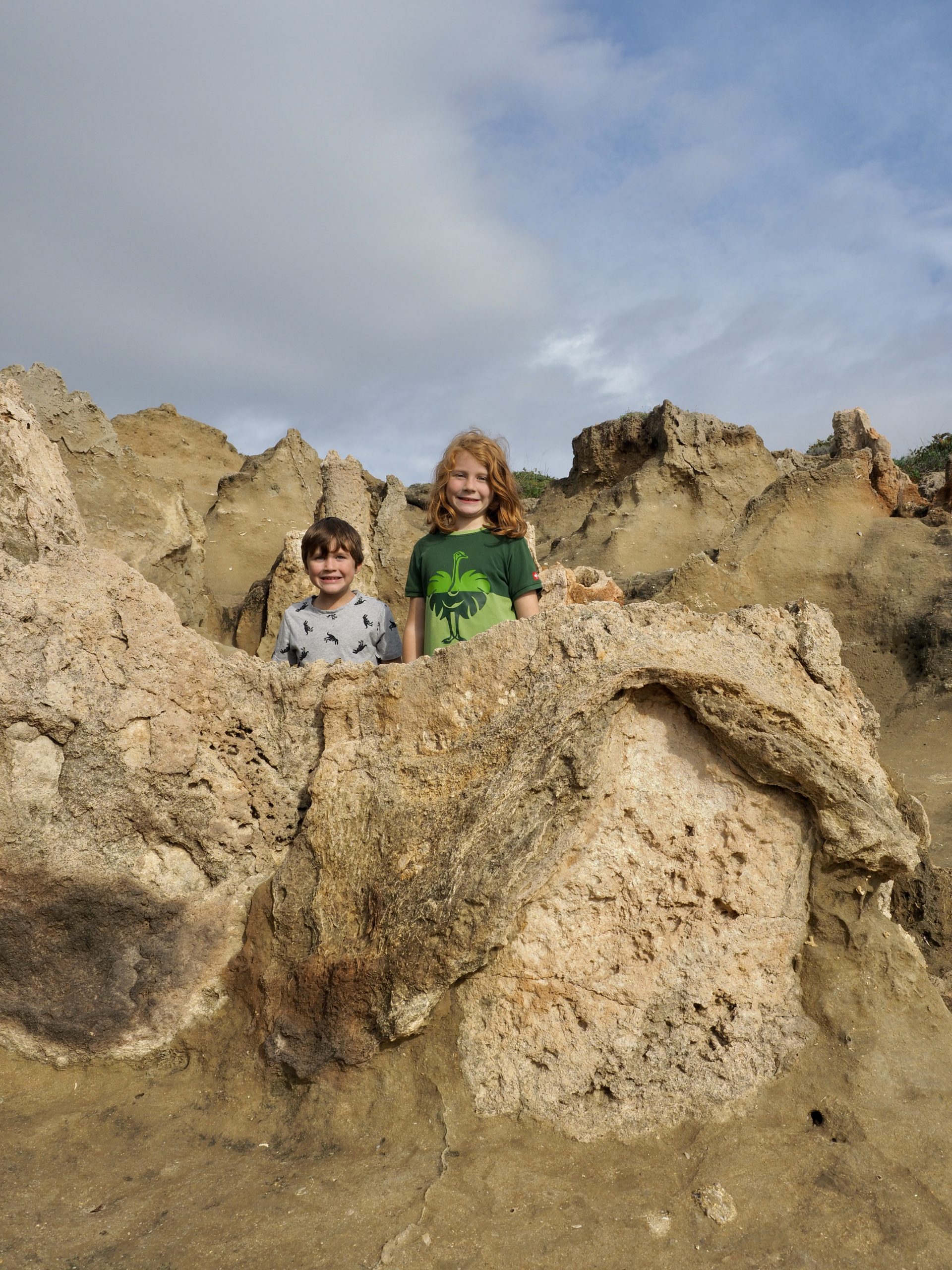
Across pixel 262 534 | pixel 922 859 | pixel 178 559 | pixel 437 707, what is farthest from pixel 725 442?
pixel 437 707

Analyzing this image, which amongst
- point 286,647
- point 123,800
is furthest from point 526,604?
point 123,800

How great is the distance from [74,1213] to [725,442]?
10.8 meters

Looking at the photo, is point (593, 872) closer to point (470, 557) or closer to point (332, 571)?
point (470, 557)

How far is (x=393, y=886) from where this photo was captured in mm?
2318

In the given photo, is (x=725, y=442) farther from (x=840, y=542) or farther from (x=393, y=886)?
(x=393, y=886)

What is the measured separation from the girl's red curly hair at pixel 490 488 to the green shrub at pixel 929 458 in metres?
14.7

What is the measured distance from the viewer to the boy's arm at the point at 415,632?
295cm

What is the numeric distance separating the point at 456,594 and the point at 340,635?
0.54m

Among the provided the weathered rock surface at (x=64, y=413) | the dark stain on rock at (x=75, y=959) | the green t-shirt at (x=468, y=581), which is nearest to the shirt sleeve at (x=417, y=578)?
the green t-shirt at (x=468, y=581)

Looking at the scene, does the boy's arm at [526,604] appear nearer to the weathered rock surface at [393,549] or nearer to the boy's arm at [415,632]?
the boy's arm at [415,632]

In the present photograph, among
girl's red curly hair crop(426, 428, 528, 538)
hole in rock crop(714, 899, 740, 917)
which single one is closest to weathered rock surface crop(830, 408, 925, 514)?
girl's red curly hair crop(426, 428, 528, 538)

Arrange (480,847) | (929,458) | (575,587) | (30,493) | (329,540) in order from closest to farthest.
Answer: (480,847) → (329,540) → (30,493) → (575,587) → (929,458)

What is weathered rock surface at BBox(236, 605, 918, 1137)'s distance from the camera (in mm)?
2209

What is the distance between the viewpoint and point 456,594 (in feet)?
9.33
